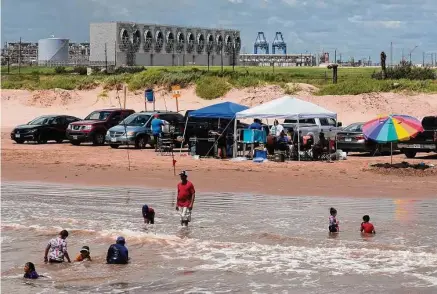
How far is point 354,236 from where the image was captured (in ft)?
57.6

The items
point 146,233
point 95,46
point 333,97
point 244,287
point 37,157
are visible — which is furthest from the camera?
point 95,46

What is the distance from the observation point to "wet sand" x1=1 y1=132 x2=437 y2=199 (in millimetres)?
Answer: 24188

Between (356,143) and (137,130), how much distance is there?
8640mm

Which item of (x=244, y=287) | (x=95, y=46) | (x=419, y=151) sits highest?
(x=95, y=46)

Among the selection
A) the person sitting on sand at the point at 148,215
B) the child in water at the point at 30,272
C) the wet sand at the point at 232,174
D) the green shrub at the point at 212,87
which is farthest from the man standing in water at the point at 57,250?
the green shrub at the point at 212,87

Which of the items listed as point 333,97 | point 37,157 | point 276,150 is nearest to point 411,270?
point 276,150

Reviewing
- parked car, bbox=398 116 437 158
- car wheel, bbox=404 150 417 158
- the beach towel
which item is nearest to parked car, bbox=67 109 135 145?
car wheel, bbox=404 150 417 158

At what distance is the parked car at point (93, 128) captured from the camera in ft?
120

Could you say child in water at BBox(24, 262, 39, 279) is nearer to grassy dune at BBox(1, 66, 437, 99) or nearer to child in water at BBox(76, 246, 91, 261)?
child in water at BBox(76, 246, 91, 261)

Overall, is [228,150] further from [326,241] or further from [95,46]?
[95,46]

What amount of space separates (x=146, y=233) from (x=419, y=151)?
13.7 meters

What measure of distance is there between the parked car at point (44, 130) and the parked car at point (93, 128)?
1.56 m

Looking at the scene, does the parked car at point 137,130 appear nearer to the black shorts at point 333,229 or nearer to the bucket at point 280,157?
the bucket at point 280,157

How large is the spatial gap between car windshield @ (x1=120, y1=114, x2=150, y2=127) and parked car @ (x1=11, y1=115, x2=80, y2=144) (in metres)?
4.46
